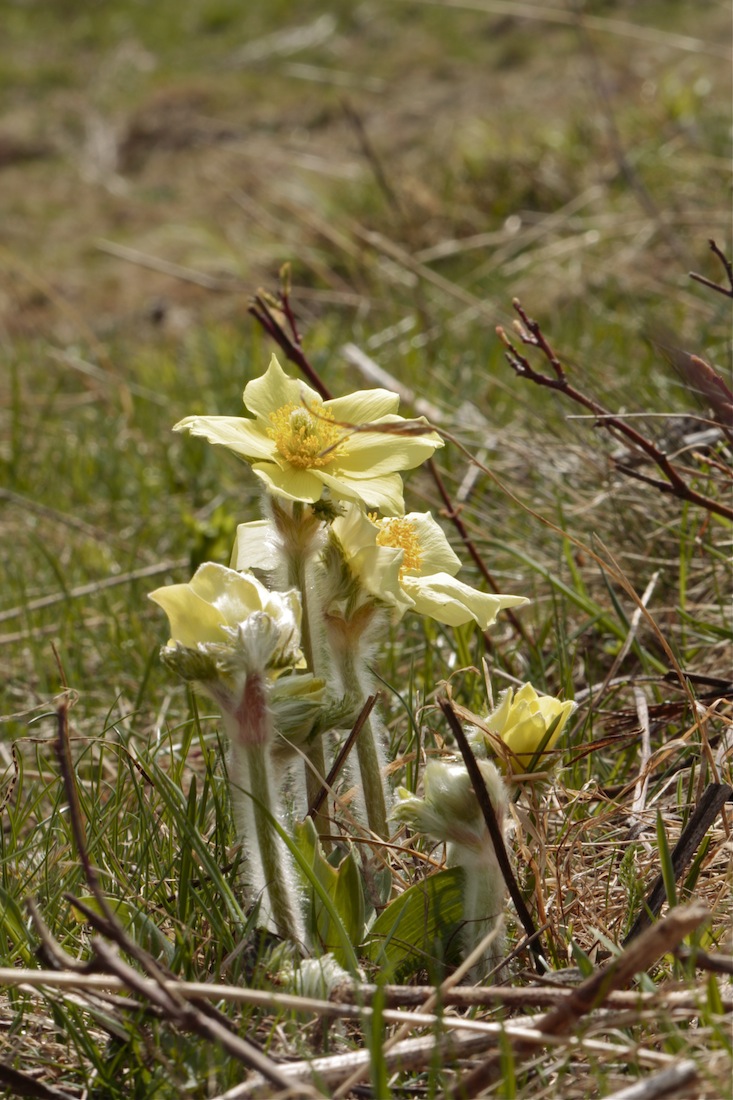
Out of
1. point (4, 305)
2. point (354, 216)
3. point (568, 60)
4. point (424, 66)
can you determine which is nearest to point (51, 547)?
point (354, 216)

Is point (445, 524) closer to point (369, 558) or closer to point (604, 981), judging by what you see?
point (369, 558)

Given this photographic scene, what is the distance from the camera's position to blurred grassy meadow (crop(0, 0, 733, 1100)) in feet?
3.58

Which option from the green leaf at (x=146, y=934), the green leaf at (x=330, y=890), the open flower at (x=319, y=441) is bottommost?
the green leaf at (x=146, y=934)

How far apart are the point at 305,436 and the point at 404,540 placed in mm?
158

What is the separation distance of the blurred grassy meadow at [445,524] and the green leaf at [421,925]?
84 mm

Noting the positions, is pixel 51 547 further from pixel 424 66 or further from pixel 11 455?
pixel 424 66

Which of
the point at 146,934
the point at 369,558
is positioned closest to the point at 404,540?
the point at 369,558

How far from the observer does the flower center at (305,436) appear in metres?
1.14

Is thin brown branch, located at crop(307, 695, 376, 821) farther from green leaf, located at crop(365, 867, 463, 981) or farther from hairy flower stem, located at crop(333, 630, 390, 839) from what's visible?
green leaf, located at crop(365, 867, 463, 981)

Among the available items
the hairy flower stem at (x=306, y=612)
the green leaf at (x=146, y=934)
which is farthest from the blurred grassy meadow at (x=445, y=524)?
the hairy flower stem at (x=306, y=612)

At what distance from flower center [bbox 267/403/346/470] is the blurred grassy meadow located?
0.27 metres

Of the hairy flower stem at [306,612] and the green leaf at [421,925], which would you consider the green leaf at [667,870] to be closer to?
the green leaf at [421,925]

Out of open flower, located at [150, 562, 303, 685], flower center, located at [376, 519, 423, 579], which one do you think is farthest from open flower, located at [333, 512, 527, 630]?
open flower, located at [150, 562, 303, 685]

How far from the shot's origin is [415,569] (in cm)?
119
